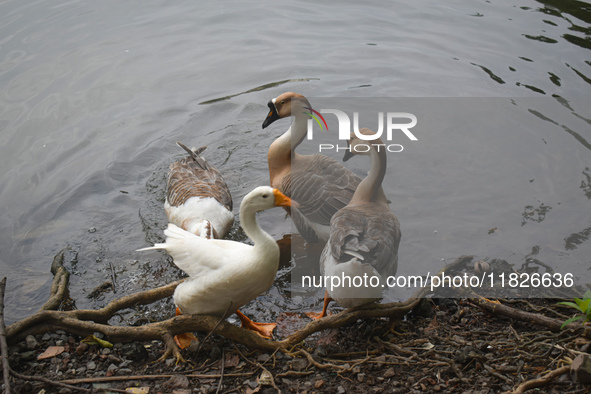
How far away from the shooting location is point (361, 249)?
14.0 ft

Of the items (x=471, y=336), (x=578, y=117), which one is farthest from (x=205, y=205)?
(x=578, y=117)

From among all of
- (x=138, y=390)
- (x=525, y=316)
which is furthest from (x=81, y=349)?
(x=525, y=316)

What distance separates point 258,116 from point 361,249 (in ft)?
17.4

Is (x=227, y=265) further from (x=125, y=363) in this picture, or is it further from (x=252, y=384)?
(x=125, y=363)

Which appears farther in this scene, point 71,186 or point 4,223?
point 71,186

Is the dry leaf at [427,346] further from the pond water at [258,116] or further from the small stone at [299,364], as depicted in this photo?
the pond water at [258,116]

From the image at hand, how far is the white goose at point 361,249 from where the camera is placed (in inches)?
169

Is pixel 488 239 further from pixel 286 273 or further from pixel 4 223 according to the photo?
pixel 4 223

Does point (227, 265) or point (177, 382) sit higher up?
point (227, 265)

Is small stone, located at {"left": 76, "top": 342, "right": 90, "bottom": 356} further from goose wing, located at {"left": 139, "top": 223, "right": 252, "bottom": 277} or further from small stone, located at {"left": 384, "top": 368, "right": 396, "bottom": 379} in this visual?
small stone, located at {"left": 384, "top": 368, "right": 396, "bottom": 379}

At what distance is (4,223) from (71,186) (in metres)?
1.02

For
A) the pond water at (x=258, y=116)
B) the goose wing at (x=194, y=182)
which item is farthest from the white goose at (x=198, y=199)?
the pond water at (x=258, y=116)

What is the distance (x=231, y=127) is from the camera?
346 inches

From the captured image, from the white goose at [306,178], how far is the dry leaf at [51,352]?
305 cm
